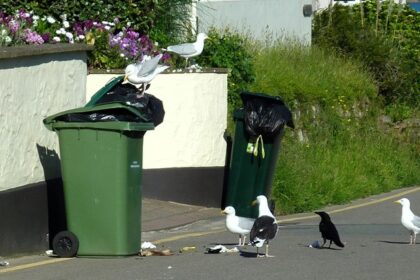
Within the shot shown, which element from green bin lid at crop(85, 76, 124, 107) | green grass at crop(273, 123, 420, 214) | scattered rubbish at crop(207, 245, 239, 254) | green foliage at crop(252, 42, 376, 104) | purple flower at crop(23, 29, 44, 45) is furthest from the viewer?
green foliage at crop(252, 42, 376, 104)

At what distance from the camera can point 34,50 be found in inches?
446

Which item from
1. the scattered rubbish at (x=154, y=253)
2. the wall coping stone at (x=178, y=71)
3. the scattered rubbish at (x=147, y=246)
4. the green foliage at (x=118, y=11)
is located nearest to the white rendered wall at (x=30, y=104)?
the scattered rubbish at (x=147, y=246)

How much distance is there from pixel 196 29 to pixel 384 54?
602 cm

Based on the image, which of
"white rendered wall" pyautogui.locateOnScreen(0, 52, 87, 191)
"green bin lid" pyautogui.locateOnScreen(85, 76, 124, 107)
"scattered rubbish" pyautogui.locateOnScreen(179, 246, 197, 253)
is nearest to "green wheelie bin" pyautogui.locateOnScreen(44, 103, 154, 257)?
"white rendered wall" pyautogui.locateOnScreen(0, 52, 87, 191)

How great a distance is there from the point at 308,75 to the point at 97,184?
455 inches

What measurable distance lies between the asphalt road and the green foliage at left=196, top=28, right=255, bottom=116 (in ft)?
13.3

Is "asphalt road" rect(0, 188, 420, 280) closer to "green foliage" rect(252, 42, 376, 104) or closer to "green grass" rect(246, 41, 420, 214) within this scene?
"green grass" rect(246, 41, 420, 214)

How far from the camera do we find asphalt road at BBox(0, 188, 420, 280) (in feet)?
33.1

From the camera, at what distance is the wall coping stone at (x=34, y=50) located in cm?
1082

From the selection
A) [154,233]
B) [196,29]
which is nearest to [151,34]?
[196,29]

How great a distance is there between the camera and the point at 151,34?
17422mm

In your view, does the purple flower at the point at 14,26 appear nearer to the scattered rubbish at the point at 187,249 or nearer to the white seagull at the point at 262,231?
the scattered rubbish at the point at 187,249

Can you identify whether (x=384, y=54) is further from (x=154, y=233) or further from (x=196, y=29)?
(x=154, y=233)

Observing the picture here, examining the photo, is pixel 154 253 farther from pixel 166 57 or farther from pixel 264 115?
pixel 166 57
